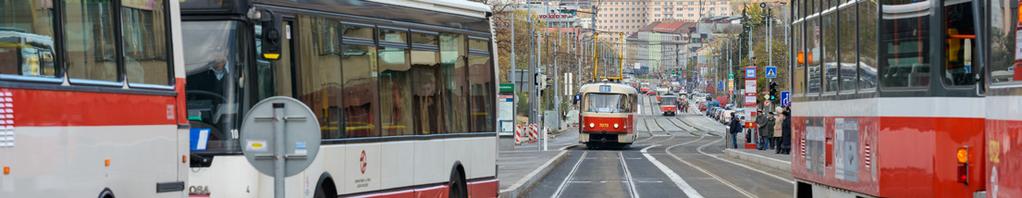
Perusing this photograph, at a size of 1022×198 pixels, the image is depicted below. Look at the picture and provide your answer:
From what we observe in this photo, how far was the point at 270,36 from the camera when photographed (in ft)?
41.8

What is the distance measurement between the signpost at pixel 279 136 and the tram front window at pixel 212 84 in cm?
58

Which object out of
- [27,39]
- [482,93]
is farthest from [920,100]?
[482,93]

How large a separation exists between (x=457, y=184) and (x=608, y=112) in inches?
1606

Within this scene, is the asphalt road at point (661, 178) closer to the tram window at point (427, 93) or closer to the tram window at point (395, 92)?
the tram window at point (427, 93)

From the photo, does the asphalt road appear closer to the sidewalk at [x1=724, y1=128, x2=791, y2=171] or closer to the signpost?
the sidewalk at [x1=724, y1=128, x2=791, y2=171]

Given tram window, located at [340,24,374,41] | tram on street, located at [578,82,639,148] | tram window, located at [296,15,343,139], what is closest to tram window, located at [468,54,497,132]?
tram window, located at [340,24,374,41]

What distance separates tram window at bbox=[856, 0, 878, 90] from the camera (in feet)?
40.3

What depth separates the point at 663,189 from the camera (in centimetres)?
3045

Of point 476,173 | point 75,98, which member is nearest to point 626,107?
point 476,173

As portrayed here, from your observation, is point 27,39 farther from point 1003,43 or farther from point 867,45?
point 867,45

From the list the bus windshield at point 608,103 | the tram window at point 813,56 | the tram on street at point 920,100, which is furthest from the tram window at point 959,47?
the bus windshield at point 608,103

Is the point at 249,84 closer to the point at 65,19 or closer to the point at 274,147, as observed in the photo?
the point at 274,147

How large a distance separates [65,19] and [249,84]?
438 centimetres

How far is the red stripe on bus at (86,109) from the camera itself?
7703 mm
